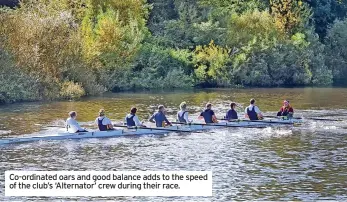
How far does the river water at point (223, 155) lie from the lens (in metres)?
27.9

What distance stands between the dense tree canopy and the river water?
920 cm

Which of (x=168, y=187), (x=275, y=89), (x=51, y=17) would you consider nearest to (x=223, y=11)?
(x=275, y=89)

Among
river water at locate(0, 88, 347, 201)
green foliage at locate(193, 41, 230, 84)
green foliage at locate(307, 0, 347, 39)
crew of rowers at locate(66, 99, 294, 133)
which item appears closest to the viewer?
river water at locate(0, 88, 347, 201)

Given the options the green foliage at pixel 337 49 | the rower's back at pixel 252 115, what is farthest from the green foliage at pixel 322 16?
the rower's back at pixel 252 115

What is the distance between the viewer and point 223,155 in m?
34.2

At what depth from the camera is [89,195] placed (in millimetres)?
25516

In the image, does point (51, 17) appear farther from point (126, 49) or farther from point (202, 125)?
point (202, 125)

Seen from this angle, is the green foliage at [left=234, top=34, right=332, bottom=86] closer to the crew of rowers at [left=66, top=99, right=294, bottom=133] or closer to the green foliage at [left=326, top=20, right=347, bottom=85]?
the green foliage at [left=326, top=20, right=347, bottom=85]

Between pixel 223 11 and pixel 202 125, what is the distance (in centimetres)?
3979

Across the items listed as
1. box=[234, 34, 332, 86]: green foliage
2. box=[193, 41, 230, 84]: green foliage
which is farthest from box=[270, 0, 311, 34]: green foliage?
Answer: box=[193, 41, 230, 84]: green foliage
